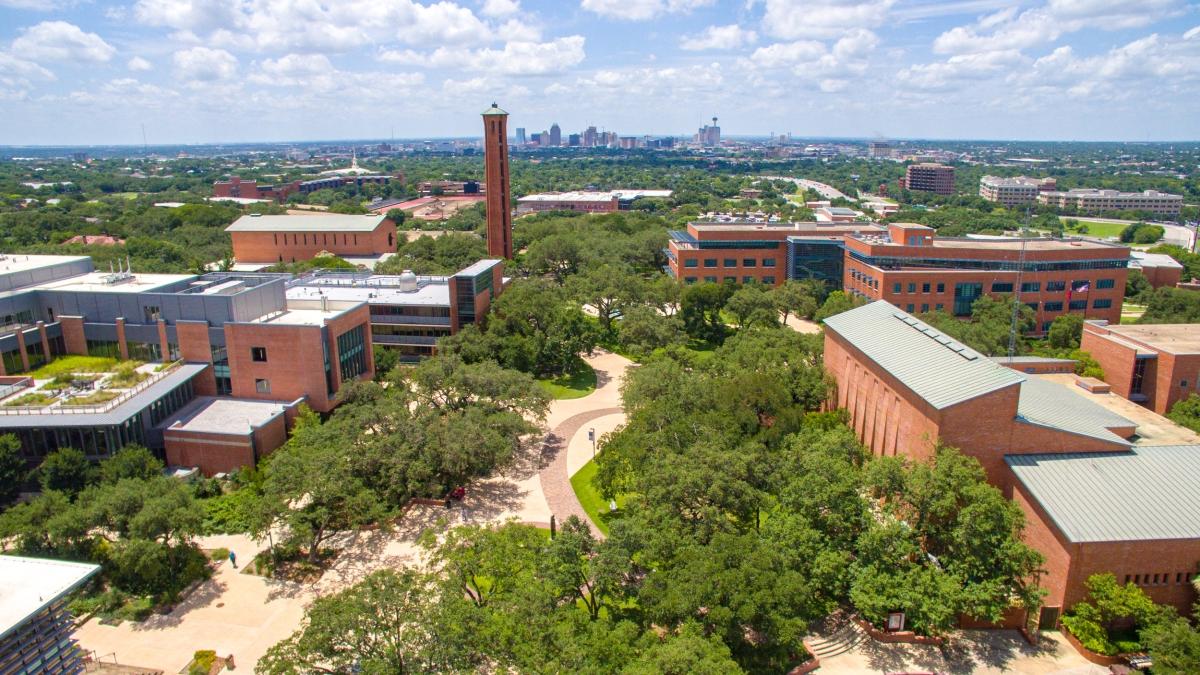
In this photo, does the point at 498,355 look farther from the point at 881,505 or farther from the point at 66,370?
the point at 881,505

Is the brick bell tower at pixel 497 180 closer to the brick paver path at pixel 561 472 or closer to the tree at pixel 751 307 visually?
the tree at pixel 751 307

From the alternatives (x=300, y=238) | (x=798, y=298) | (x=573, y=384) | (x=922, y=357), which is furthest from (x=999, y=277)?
(x=300, y=238)

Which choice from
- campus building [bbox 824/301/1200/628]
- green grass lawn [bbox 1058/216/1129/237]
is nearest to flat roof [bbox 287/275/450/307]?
campus building [bbox 824/301/1200/628]

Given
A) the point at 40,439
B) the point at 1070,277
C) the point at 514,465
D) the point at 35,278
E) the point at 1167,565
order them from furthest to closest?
the point at 1070,277, the point at 35,278, the point at 514,465, the point at 40,439, the point at 1167,565

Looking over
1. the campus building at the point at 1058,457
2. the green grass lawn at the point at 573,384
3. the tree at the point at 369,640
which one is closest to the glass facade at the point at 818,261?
the green grass lawn at the point at 573,384

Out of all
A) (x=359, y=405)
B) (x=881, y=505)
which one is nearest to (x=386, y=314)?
(x=359, y=405)
